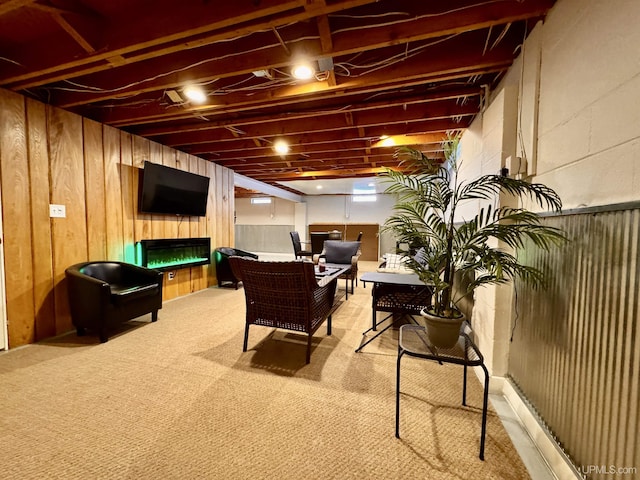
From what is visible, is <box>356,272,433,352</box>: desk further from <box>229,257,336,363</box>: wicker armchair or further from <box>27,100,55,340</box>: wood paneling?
<box>27,100,55,340</box>: wood paneling

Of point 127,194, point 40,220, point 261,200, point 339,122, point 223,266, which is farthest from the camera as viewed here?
point 261,200

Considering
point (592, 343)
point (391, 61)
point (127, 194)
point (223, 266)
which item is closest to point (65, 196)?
point (127, 194)

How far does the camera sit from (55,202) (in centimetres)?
272

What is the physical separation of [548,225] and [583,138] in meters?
0.47

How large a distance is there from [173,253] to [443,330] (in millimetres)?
4209

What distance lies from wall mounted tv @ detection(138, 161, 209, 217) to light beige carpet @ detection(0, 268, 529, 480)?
1.98 meters

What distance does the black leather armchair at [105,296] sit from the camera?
2.54 m

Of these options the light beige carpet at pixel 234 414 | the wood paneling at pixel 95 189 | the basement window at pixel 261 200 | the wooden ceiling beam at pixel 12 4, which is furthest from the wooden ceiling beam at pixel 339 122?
the basement window at pixel 261 200

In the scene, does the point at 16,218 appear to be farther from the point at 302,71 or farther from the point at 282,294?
the point at 302,71

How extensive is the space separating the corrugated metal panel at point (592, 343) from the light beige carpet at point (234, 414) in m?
0.35

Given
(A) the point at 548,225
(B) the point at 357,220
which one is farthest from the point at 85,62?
(B) the point at 357,220

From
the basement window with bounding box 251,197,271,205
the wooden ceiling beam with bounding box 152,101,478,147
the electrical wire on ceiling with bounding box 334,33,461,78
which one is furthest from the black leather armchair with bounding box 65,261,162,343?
the basement window with bounding box 251,197,271,205

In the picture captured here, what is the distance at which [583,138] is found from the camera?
1.21 m

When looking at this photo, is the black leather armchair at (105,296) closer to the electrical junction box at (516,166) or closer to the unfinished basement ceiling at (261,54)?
the unfinished basement ceiling at (261,54)
